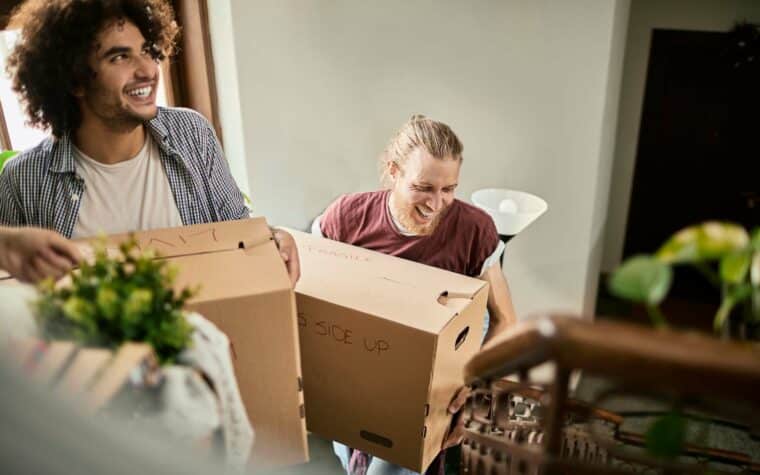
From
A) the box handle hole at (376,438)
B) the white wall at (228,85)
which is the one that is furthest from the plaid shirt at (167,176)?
the white wall at (228,85)

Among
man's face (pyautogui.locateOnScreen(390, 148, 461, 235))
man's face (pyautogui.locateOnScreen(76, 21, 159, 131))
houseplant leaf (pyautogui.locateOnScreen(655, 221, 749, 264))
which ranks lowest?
man's face (pyautogui.locateOnScreen(390, 148, 461, 235))

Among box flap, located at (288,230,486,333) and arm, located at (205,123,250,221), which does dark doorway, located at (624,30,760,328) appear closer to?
box flap, located at (288,230,486,333)

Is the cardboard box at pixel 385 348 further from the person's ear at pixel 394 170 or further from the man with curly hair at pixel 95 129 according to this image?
the person's ear at pixel 394 170

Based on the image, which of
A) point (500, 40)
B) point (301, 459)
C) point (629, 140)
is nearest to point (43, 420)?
point (301, 459)

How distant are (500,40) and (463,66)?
0.17 m

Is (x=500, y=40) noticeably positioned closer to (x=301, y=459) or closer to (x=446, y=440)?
(x=446, y=440)

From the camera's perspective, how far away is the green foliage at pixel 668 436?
0.55 m

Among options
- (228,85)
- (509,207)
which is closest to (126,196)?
(228,85)

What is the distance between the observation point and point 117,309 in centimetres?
65

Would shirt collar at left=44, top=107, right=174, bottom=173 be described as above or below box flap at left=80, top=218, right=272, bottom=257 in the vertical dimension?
above

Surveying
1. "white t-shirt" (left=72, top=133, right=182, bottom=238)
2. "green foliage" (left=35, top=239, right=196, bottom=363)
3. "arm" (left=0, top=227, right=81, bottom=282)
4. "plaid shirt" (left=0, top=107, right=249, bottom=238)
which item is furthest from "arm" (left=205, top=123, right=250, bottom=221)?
"green foliage" (left=35, top=239, right=196, bottom=363)

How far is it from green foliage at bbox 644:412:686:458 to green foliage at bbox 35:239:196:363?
1.54ft

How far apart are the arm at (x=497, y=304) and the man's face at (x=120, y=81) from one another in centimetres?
90

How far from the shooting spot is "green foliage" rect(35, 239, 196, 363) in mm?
643
